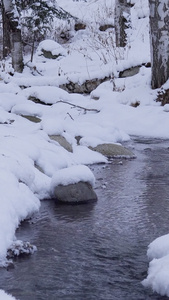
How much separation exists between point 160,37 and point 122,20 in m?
5.06

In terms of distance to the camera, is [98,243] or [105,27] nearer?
[98,243]

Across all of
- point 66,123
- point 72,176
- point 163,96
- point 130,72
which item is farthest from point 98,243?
point 130,72

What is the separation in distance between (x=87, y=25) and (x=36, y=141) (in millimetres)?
13986

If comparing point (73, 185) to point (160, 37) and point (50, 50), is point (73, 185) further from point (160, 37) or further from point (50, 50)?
point (50, 50)

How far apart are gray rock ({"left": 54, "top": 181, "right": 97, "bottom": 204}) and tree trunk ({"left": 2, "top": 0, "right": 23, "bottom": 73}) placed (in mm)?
8567

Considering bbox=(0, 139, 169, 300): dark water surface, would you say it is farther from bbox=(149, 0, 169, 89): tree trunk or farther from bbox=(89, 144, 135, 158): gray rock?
bbox=(149, 0, 169, 89): tree trunk

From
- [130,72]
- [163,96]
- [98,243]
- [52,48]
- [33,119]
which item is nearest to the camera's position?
[98,243]

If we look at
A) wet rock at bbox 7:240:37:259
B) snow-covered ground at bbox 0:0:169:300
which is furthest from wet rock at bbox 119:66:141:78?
wet rock at bbox 7:240:37:259

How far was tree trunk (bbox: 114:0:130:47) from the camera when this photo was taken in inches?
572

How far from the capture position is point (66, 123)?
25.1ft

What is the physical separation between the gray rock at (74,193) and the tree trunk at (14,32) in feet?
28.1

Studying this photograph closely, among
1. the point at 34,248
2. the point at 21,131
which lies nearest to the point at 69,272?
the point at 34,248

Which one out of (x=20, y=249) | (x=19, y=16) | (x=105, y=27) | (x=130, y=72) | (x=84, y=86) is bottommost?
(x=84, y=86)

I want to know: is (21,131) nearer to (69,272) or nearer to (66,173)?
(66,173)
